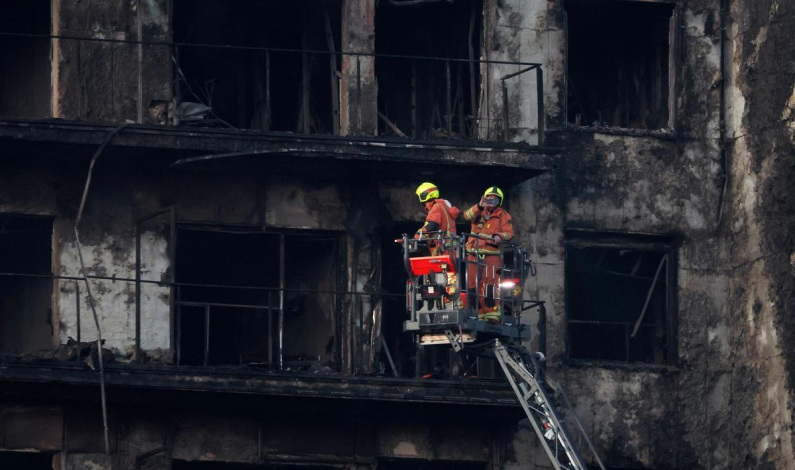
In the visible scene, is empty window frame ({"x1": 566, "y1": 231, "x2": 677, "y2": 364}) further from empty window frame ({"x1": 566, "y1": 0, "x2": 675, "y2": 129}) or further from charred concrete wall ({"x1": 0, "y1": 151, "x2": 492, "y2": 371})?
charred concrete wall ({"x1": 0, "y1": 151, "x2": 492, "y2": 371})

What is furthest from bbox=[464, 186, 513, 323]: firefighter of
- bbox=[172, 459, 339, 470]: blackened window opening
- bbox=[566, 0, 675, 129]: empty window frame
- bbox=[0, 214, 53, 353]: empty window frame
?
bbox=[0, 214, 53, 353]: empty window frame

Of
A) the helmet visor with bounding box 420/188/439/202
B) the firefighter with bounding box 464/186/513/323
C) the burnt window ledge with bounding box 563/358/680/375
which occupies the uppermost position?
the helmet visor with bounding box 420/188/439/202

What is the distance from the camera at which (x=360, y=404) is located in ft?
85.2

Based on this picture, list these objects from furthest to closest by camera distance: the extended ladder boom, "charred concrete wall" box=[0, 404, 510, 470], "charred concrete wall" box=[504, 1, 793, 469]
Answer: "charred concrete wall" box=[504, 1, 793, 469] < "charred concrete wall" box=[0, 404, 510, 470] < the extended ladder boom

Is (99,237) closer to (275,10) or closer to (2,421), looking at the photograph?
(2,421)

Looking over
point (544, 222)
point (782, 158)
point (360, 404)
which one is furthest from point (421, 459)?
point (782, 158)

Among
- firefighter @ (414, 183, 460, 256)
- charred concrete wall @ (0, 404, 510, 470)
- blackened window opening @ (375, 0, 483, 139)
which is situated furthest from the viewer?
blackened window opening @ (375, 0, 483, 139)

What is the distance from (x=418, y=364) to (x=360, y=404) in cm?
120

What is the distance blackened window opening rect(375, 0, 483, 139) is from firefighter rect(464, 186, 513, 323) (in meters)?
2.68

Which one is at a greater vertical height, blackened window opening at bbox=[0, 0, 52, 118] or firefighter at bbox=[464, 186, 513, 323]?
blackened window opening at bbox=[0, 0, 52, 118]

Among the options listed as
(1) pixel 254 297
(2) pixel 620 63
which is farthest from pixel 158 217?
(2) pixel 620 63

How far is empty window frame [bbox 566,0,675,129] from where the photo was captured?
28.8m

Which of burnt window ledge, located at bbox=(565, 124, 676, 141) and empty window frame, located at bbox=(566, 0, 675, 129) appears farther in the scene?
empty window frame, located at bbox=(566, 0, 675, 129)

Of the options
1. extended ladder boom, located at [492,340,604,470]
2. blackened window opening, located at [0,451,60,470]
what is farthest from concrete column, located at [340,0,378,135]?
blackened window opening, located at [0,451,60,470]
